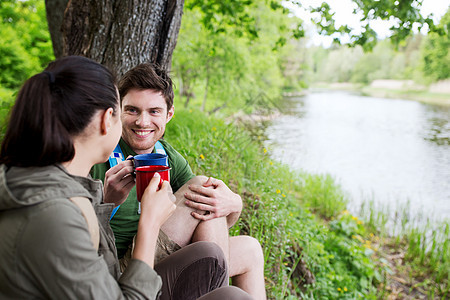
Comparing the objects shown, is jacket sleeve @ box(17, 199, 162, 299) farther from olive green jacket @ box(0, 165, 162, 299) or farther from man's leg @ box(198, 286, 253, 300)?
man's leg @ box(198, 286, 253, 300)

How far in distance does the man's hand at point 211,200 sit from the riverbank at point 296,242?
981 mm

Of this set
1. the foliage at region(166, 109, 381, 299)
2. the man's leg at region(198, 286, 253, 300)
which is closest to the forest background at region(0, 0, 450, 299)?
the foliage at region(166, 109, 381, 299)

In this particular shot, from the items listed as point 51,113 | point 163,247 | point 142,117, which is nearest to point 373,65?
point 142,117

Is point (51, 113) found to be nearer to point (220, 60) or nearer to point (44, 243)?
point (44, 243)

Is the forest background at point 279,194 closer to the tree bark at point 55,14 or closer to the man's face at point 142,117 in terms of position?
the man's face at point 142,117

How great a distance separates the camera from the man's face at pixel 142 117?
2.01 m

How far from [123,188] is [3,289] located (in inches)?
26.9

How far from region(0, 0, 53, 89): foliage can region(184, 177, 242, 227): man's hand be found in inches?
385

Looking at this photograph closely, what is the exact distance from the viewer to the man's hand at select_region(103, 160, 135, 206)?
1.56 metres

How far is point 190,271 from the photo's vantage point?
153 cm

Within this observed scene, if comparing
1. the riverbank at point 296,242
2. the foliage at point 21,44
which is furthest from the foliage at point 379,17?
the foliage at point 21,44

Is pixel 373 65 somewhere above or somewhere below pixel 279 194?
above

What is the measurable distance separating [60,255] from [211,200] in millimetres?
975

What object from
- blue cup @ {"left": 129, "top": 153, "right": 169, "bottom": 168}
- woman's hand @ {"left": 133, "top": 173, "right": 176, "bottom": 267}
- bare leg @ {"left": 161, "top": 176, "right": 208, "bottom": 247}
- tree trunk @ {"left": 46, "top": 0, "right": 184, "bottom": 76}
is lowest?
bare leg @ {"left": 161, "top": 176, "right": 208, "bottom": 247}
